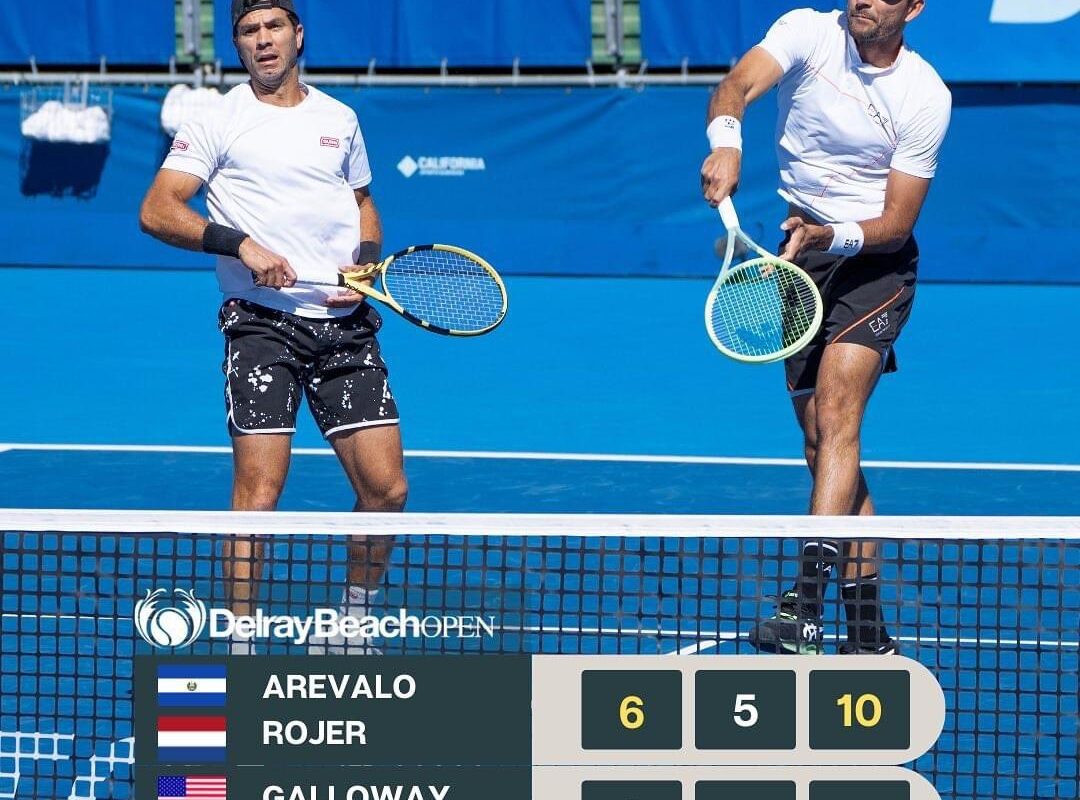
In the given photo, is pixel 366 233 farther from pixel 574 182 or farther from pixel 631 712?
pixel 574 182

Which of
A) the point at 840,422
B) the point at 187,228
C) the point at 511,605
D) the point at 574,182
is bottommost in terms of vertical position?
the point at 511,605

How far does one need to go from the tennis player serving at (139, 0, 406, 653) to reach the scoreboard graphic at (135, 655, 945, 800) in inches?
67.6

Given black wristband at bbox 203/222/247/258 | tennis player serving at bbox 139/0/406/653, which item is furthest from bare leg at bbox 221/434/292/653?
black wristband at bbox 203/222/247/258

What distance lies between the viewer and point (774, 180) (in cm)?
1562

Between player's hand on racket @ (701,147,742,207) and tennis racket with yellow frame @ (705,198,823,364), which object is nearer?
player's hand on racket @ (701,147,742,207)

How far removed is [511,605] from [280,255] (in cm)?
117

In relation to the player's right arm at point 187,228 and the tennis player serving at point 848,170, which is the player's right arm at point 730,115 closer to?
the tennis player serving at point 848,170

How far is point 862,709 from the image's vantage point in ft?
8.82

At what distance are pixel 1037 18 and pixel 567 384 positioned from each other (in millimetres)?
7307

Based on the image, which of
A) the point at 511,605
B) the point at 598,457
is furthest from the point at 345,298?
the point at 598,457

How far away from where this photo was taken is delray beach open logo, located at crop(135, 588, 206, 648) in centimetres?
289

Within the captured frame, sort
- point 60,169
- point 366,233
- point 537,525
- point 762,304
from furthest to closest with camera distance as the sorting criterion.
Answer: point 60,169 < point 762,304 < point 366,233 < point 537,525

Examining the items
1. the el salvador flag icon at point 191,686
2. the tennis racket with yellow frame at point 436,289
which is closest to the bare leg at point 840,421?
A: the tennis racket with yellow frame at point 436,289

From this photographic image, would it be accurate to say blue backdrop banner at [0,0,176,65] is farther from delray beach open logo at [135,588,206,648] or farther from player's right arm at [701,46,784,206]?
delray beach open logo at [135,588,206,648]
